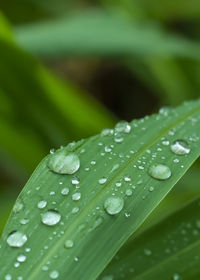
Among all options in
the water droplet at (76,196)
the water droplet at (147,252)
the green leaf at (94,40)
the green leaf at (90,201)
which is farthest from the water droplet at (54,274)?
the green leaf at (94,40)

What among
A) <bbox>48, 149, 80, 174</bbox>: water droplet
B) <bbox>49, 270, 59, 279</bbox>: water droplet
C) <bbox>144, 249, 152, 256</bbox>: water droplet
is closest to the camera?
<bbox>49, 270, 59, 279</bbox>: water droplet

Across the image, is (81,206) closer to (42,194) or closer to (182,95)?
(42,194)

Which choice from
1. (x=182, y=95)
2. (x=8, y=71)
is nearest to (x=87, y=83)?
(x=182, y=95)

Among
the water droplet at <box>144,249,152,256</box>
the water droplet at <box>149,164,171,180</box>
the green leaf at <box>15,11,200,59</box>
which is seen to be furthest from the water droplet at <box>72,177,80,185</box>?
the green leaf at <box>15,11,200,59</box>

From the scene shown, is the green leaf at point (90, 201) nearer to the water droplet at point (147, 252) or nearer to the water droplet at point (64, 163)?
the water droplet at point (64, 163)

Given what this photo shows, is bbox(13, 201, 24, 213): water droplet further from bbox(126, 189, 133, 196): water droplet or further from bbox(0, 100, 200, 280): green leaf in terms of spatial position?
bbox(126, 189, 133, 196): water droplet

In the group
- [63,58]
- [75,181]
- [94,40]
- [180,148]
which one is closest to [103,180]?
[75,181]

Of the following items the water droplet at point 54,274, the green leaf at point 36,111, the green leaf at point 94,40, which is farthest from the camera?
the green leaf at point 94,40

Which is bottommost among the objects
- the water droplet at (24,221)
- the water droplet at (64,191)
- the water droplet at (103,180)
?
the water droplet at (24,221)
